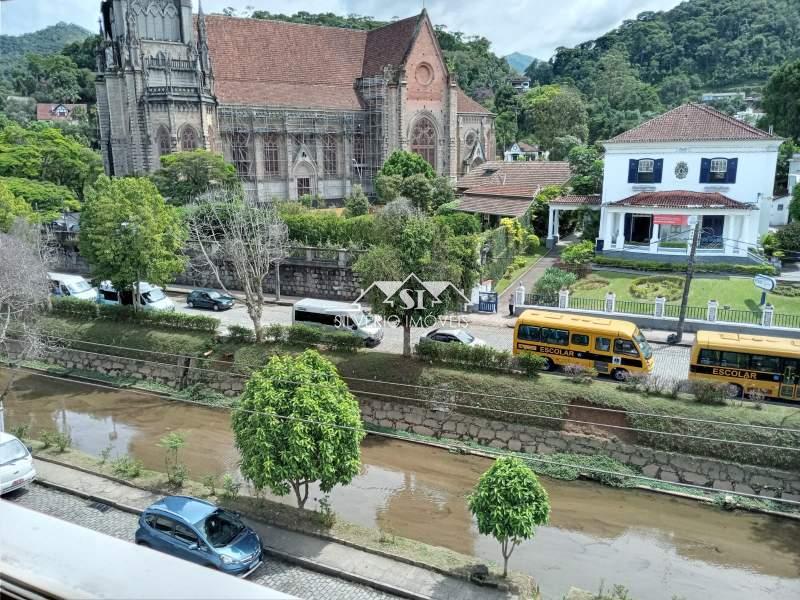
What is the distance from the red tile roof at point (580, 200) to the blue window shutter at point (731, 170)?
6.24m

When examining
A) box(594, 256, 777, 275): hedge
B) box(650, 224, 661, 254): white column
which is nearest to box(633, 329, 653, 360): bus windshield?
box(594, 256, 777, 275): hedge

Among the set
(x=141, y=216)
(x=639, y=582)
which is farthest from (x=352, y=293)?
(x=639, y=582)

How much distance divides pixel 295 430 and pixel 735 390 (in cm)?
1178

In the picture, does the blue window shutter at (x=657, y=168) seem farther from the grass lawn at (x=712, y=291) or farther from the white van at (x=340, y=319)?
the white van at (x=340, y=319)

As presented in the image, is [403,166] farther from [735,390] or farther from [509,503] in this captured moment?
[509,503]

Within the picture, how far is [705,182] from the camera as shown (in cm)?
3094

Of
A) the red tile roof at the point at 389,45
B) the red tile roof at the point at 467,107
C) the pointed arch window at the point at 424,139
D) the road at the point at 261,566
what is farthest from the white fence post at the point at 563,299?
the red tile roof at the point at 467,107

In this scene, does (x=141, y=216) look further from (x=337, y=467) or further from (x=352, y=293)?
(x=337, y=467)

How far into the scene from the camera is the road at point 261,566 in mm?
10898

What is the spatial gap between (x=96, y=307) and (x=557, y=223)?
2380 cm

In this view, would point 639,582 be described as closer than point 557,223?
Yes

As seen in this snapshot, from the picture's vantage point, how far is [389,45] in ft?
165

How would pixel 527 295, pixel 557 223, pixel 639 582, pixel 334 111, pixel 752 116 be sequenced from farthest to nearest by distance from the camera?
pixel 752 116 → pixel 334 111 → pixel 557 223 → pixel 527 295 → pixel 639 582

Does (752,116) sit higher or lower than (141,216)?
higher
